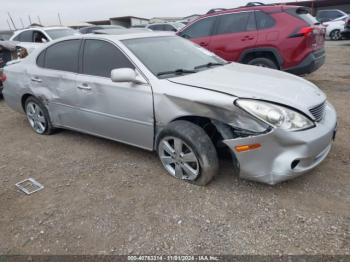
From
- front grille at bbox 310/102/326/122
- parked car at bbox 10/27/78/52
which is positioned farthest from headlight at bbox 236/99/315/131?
parked car at bbox 10/27/78/52

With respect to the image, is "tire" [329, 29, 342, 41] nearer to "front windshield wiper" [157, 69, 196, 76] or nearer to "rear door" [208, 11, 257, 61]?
"rear door" [208, 11, 257, 61]

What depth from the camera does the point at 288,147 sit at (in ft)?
8.57

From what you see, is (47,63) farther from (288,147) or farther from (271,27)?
(271,27)

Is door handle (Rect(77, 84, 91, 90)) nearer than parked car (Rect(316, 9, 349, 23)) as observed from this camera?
Yes

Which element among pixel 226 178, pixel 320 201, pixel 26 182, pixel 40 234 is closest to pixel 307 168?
pixel 320 201

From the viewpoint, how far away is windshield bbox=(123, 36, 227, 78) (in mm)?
3406

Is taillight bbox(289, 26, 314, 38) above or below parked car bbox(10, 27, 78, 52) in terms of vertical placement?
above

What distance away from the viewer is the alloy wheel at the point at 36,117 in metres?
4.73

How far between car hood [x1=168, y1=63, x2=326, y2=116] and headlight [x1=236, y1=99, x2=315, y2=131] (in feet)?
0.22

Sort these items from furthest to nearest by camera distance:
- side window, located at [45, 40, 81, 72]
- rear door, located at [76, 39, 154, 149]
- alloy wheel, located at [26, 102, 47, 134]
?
alloy wheel, located at [26, 102, 47, 134]
side window, located at [45, 40, 81, 72]
rear door, located at [76, 39, 154, 149]

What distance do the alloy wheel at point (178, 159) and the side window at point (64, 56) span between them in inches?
66.8

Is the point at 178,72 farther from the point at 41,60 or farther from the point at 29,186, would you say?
the point at 41,60

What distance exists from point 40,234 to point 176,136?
4.88 feet

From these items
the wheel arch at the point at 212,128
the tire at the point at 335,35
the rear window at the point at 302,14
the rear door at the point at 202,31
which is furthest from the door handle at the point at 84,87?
the tire at the point at 335,35
